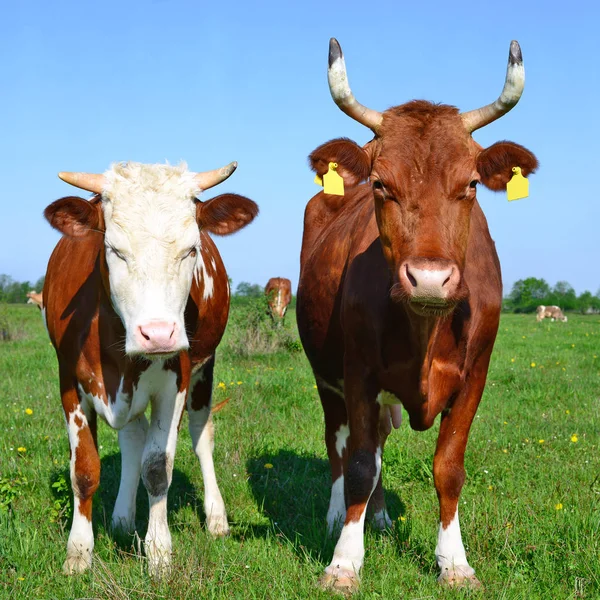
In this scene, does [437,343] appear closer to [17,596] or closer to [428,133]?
[428,133]

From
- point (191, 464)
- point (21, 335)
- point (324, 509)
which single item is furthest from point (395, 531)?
point (21, 335)

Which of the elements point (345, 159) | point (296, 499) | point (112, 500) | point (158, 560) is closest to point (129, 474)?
point (112, 500)

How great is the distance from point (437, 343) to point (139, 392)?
181cm

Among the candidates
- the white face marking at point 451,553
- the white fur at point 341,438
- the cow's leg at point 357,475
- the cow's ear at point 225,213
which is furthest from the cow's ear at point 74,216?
the white face marking at point 451,553

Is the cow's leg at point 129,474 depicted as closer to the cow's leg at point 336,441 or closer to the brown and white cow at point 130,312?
the brown and white cow at point 130,312

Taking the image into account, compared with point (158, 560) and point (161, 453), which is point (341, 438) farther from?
point (158, 560)

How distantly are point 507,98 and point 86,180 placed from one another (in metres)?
2.40

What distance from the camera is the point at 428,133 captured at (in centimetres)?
380

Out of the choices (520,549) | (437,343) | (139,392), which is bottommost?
(520,549)

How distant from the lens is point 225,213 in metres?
4.58

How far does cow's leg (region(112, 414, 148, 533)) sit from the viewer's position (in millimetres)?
5059

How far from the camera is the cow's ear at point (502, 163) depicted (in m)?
3.91

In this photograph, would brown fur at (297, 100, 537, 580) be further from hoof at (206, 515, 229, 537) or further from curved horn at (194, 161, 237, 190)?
hoof at (206, 515, 229, 537)

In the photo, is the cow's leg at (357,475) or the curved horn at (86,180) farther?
the curved horn at (86,180)
